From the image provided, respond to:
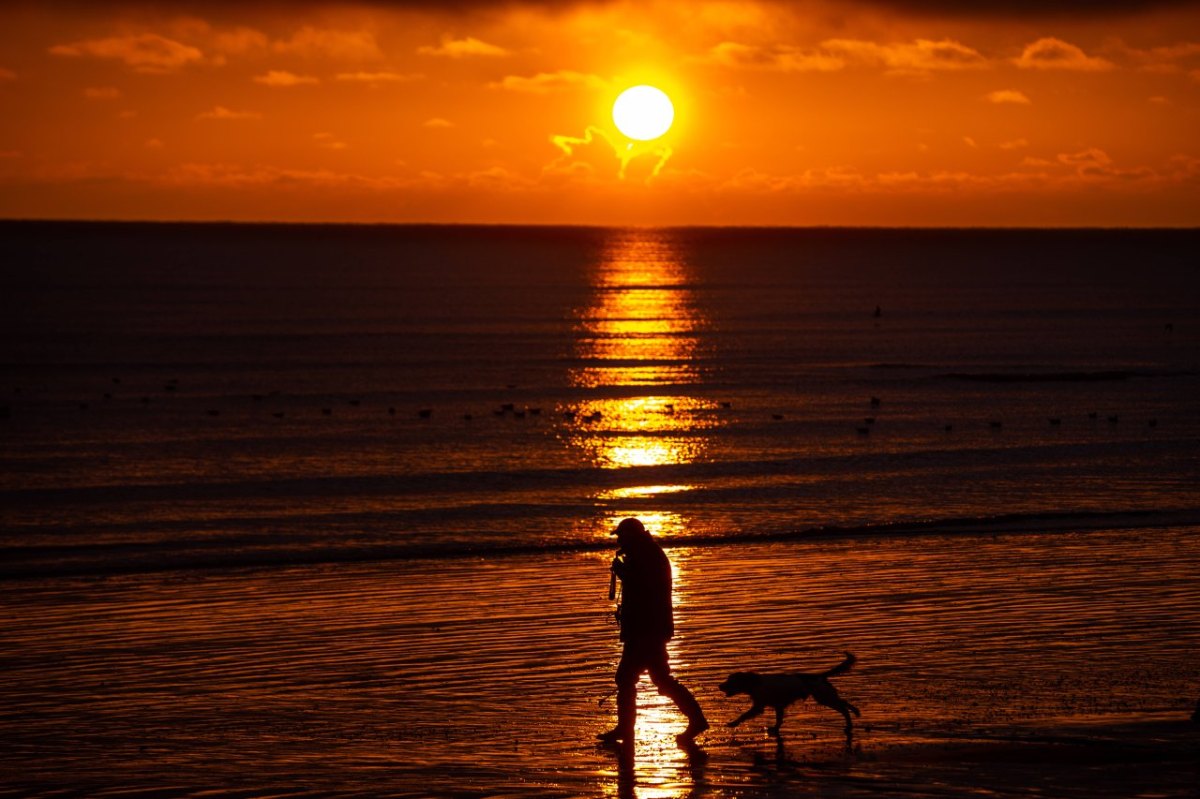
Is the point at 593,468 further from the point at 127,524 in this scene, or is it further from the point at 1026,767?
the point at 1026,767

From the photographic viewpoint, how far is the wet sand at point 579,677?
11836 millimetres

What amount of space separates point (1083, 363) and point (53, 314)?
218ft

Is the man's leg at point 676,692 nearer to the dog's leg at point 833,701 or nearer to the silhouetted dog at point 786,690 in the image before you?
the silhouetted dog at point 786,690

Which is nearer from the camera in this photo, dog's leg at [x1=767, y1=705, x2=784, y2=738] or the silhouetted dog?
the silhouetted dog

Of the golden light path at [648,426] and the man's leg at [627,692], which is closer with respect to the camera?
the golden light path at [648,426]

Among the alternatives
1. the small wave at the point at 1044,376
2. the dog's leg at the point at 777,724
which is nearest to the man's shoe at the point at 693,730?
the dog's leg at the point at 777,724

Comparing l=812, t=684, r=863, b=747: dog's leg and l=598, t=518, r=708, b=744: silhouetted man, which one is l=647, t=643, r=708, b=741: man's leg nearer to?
l=598, t=518, r=708, b=744: silhouetted man

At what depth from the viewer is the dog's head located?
1266 cm

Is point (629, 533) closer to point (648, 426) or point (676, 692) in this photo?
point (676, 692)

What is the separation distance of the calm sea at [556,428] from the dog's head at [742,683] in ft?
40.8

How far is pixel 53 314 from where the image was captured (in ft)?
339

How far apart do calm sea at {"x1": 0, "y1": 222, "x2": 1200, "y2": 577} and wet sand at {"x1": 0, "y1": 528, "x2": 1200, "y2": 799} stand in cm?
446

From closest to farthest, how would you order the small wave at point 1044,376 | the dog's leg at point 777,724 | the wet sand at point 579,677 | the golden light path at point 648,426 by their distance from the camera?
the wet sand at point 579,677 < the golden light path at point 648,426 < the dog's leg at point 777,724 < the small wave at point 1044,376

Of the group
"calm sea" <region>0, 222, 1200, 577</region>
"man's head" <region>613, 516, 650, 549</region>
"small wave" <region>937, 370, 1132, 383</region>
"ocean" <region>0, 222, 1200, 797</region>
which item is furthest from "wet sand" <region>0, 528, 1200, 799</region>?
"small wave" <region>937, 370, 1132, 383</region>
